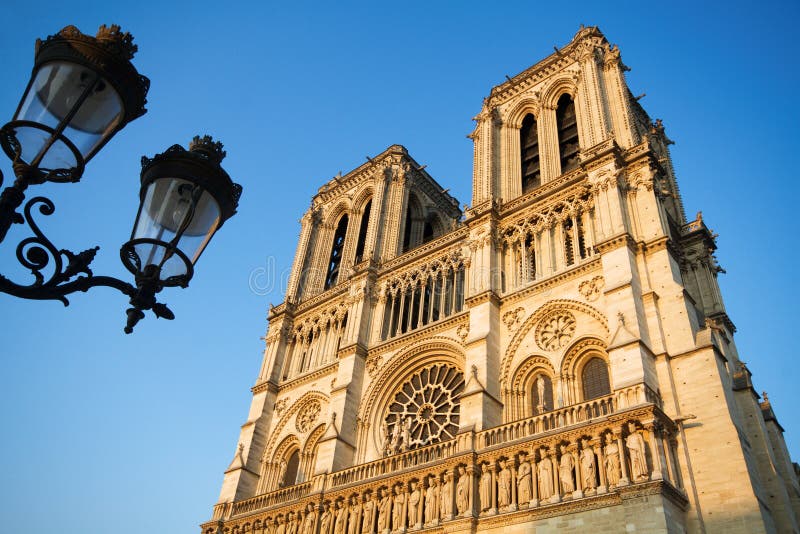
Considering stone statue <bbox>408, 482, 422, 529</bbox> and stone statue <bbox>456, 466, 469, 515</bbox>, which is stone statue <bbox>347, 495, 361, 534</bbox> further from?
stone statue <bbox>456, 466, 469, 515</bbox>

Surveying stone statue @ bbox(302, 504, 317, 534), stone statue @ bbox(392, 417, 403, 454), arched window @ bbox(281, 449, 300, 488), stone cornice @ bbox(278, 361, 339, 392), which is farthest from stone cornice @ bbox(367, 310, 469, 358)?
stone statue @ bbox(302, 504, 317, 534)

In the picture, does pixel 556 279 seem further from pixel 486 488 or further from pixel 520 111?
pixel 520 111

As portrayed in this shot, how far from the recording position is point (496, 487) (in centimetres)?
1656

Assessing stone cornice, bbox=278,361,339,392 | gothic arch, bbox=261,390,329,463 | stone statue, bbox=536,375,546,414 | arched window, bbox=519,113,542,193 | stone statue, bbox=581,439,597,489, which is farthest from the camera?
arched window, bbox=519,113,542,193

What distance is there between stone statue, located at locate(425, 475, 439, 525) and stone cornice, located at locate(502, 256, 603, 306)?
21.6 ft

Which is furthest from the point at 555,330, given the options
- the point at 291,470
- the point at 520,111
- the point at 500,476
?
the point at 520,111

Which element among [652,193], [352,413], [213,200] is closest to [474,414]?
[352,413]

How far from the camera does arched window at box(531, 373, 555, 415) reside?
18.5m

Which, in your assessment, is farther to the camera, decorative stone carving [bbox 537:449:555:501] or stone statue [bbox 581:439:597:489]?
decorative stone carving [bbox 537:449:555:501]

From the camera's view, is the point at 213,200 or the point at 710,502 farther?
the point at 710,502

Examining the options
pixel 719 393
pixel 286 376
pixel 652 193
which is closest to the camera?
pixel 719 393

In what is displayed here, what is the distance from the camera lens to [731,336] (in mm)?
21922

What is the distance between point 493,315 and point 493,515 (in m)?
6.93

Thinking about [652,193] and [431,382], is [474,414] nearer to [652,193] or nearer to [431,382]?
[431,382]
